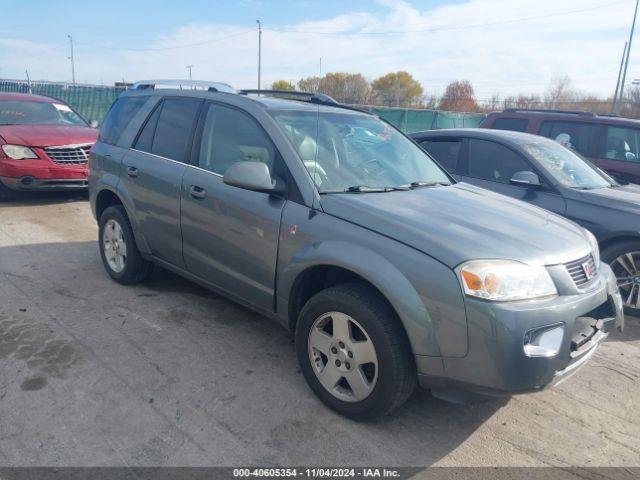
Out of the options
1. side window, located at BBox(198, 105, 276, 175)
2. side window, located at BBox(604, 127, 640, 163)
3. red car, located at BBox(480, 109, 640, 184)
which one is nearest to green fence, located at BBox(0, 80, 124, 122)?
red car, located at BBox(480, 109, 640, 184)

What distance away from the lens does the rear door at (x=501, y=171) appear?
5.20 metres

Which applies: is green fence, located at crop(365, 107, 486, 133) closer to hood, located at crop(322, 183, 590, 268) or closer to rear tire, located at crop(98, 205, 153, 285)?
rear tire, located at crop(98, 205, 153, 285)

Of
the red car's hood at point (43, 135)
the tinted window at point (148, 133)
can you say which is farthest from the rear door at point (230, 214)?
the red car's hood at point (43, 135)

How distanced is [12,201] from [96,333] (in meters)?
5.83

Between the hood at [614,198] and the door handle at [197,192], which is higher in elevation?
the door handle at [197,192]

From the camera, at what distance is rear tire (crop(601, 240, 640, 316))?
4734mm

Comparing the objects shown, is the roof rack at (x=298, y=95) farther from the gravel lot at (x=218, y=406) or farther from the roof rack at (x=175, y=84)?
the gravel lot at (x=218, y=406)

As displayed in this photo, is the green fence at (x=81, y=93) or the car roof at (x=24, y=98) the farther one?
the green fence at (x=81, y=93)

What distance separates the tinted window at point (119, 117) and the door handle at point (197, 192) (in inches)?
53.6

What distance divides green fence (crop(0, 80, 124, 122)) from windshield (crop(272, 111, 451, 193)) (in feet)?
60.7

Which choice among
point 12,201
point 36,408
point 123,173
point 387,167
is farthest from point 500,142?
point 12,201

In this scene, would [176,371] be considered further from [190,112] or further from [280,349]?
[190,112]

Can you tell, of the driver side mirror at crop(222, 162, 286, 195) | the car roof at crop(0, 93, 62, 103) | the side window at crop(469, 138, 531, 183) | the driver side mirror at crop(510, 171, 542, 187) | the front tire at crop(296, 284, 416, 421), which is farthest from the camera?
the car roof at crop(0, 93, 62, 103)

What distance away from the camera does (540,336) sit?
257cm
